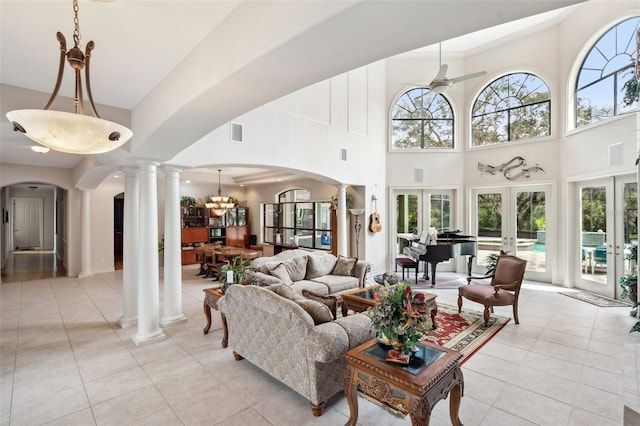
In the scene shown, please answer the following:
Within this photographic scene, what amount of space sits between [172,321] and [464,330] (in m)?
4.35

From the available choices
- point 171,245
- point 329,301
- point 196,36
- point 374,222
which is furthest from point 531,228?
point 196,36

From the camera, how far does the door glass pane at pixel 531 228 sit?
24.1 feet

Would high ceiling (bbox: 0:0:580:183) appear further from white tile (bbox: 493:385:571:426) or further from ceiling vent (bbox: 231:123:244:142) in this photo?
white tile (bbox: 493:385:571:426)

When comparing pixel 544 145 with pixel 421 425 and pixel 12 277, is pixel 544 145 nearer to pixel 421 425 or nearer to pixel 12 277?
pixel 421 425

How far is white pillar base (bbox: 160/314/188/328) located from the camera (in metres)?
4.54

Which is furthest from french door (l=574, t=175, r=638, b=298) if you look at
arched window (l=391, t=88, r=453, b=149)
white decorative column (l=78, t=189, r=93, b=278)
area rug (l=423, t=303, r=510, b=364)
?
white decorative column (l=78, t=189, r=93, b=278)

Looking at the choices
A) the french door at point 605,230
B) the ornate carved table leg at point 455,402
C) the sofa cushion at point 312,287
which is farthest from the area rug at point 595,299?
the ornate carved table leg at point 455,402

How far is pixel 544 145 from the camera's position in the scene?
722 cm

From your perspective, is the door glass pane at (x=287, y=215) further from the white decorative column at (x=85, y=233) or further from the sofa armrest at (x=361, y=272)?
the white decorative column at (x=85, y=233)

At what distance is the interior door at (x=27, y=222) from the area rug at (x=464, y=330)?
1650cm

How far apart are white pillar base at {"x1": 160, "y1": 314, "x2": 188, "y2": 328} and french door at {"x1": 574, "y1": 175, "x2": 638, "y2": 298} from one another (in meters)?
7.68

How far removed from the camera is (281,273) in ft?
16.7

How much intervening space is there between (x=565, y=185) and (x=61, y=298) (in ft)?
36.5

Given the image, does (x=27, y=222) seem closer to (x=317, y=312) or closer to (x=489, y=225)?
(x=317, y=312)
